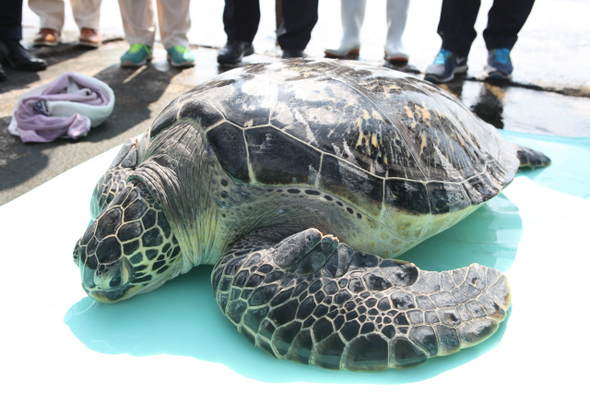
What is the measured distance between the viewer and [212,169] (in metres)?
1.44

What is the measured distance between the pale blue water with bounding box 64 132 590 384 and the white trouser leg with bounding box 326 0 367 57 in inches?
149

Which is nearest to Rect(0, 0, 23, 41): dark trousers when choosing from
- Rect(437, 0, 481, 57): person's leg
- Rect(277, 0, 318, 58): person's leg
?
Rect(277, 0, 318, 58): person's leg

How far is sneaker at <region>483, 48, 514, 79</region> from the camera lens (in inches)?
174

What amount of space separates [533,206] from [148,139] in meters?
1.91

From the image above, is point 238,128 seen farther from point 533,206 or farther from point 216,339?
point 533,206

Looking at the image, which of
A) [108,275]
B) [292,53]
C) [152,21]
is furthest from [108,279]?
[152,21]

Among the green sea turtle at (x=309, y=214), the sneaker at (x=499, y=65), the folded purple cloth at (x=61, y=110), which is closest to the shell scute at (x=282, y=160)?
the green sea turtle at (x=309, y=214)

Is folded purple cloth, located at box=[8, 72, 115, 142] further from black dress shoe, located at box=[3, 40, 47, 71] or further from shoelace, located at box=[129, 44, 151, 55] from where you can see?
shoelace, located at box=[129, 44, 151, 55]

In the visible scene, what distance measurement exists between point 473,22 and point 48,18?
17.2ft

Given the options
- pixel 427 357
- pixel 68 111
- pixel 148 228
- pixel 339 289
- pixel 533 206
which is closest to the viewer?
pixel 427 357

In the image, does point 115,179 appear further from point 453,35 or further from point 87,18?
point 87,18

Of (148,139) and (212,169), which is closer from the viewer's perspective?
(212,169)

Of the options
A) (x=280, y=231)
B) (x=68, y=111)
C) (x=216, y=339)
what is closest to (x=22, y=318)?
(x=216, y=339)

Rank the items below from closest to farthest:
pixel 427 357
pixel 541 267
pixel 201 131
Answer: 1. pixel 427 357
2. pixel 201 131
3. pixel 541 267
